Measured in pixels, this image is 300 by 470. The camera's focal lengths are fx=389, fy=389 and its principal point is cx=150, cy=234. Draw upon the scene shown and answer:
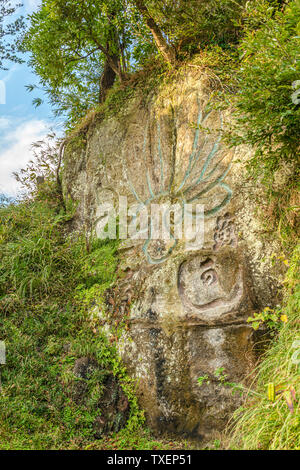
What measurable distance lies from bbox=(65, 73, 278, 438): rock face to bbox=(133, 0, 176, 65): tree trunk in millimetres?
405

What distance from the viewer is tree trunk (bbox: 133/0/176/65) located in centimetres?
490

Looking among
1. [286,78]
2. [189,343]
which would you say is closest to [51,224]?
[189,343]

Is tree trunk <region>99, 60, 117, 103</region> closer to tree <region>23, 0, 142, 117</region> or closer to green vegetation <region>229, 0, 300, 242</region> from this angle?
tree <region>23, 0, 142, 117</region>

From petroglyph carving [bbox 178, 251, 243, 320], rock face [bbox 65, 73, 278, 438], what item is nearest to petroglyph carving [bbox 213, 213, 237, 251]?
rock face [bbox 65, 73, 278, 438]

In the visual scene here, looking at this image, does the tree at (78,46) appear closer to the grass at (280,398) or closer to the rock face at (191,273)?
the rock face at (191,273)

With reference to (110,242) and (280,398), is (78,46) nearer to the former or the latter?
(110,242)

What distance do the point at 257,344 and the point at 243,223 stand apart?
1127 mm

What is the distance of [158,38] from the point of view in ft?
16.2

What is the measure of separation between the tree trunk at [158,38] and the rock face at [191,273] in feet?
1.33

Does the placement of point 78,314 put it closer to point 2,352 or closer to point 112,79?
point 2,352

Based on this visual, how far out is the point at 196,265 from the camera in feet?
12.7

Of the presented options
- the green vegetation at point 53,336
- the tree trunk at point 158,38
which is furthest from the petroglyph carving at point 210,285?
the tree trunk at point 158,38

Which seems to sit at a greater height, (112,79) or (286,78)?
(112,79)
